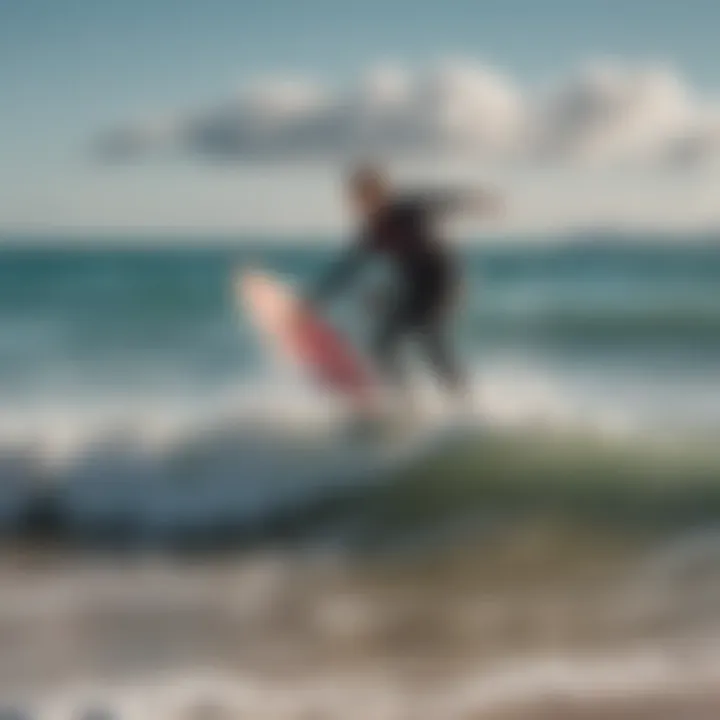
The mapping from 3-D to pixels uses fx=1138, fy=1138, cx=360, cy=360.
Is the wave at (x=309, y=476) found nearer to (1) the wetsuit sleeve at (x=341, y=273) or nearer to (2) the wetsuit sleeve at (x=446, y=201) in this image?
(1) the wetsuit sleeve at (x=341, y=273)

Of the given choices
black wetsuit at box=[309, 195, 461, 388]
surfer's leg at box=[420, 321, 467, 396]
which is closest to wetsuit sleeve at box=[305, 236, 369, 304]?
black wetsuit at box=[309, 195, 461, 388]

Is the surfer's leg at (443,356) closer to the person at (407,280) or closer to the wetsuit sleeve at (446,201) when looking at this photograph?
the person at (407,280)

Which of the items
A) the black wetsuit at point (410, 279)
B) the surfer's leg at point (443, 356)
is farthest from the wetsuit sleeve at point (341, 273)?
the surfer's leg at point (443, 356)

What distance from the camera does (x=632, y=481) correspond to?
125 cm

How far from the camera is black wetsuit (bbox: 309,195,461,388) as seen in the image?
1.24 meters

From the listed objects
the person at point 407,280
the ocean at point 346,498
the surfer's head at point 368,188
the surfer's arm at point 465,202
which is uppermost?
the surfer's head at point 368,188

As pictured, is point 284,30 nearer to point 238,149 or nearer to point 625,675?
point 238,149

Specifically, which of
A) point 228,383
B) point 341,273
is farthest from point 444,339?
point 228,383

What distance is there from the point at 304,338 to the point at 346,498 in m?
0.18

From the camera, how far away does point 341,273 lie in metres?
1.25

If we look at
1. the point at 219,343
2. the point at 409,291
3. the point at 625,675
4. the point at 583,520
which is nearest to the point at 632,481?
the point at 583,520

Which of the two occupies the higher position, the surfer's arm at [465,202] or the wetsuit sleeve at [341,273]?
the surfer's arm at [465,202]

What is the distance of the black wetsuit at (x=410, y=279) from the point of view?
1240 millimetres

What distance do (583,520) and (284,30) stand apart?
636 mm
